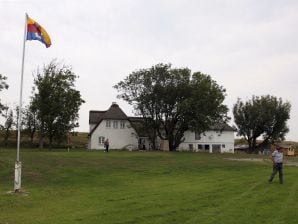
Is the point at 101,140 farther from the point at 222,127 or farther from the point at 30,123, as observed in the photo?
the point at 222,127

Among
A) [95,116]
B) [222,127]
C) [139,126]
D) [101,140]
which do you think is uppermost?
[95,116]

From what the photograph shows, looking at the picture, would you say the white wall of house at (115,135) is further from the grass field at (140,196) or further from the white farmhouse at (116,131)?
the grass field at (140,196)

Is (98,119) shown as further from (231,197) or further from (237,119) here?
(231,197)

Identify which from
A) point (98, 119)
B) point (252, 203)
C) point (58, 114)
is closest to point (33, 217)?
point (252, 203)

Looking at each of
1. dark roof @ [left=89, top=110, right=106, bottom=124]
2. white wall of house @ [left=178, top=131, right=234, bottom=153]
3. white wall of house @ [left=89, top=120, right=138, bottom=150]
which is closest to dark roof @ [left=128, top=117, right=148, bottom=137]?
white wall of house @ [left=89, top=120, right=138, bottom=150]

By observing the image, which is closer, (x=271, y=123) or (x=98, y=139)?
(x=98, y=139)

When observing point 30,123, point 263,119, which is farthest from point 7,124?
point 263,119

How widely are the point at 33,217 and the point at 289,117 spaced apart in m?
86.1

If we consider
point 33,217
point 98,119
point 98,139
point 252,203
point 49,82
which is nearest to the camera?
point 33,217

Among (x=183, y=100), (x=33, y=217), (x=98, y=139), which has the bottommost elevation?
(x=33, y=217)

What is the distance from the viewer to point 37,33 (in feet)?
75.0

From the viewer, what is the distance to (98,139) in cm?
7600

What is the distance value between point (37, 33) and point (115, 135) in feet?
179

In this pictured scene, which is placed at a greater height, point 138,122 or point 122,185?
point 138,122
